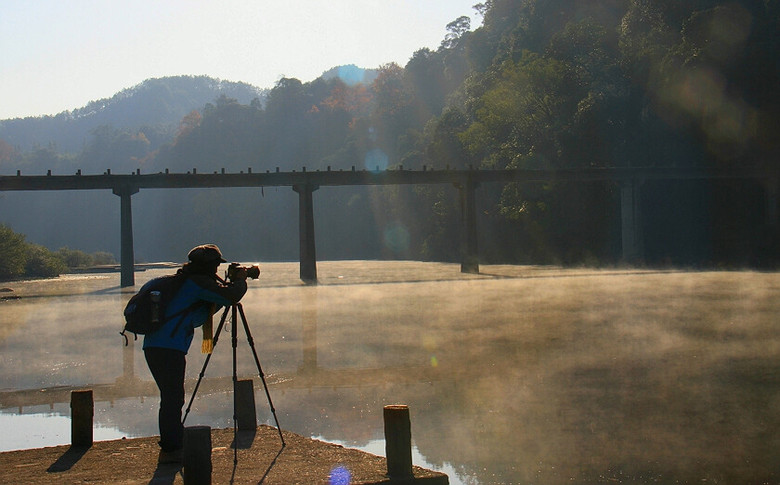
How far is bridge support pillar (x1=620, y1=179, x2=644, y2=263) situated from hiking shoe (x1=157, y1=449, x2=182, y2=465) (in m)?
58.9

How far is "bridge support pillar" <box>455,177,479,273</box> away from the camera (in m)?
63.8

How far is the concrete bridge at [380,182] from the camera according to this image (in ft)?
196

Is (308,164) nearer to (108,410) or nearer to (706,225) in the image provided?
(706,225)

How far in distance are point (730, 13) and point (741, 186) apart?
484 inches

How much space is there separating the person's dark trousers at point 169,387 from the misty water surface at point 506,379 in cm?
247

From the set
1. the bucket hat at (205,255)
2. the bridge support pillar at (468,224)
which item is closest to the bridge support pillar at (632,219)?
the bridge support pillar at (468,224)

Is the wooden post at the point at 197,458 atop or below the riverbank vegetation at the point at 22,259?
atop

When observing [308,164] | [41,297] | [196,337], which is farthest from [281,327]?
[308,164]

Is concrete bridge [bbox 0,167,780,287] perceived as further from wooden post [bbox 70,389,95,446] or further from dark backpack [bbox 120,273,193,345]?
dark backpack [bbox 120,273,193,345]

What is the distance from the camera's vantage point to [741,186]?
6819cm

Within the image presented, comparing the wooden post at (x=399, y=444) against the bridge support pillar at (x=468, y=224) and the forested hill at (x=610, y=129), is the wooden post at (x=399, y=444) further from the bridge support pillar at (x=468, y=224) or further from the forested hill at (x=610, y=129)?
the forested hill at (x=610, y=129)

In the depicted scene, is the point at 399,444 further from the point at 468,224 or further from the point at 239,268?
the point at 468,224

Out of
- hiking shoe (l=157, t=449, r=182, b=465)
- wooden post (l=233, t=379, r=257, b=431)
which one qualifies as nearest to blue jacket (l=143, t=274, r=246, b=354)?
hiking shoe (l=157, t=449, r=182, b=465)

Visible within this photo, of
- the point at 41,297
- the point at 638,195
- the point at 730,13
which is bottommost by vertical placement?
the point at 41,297
